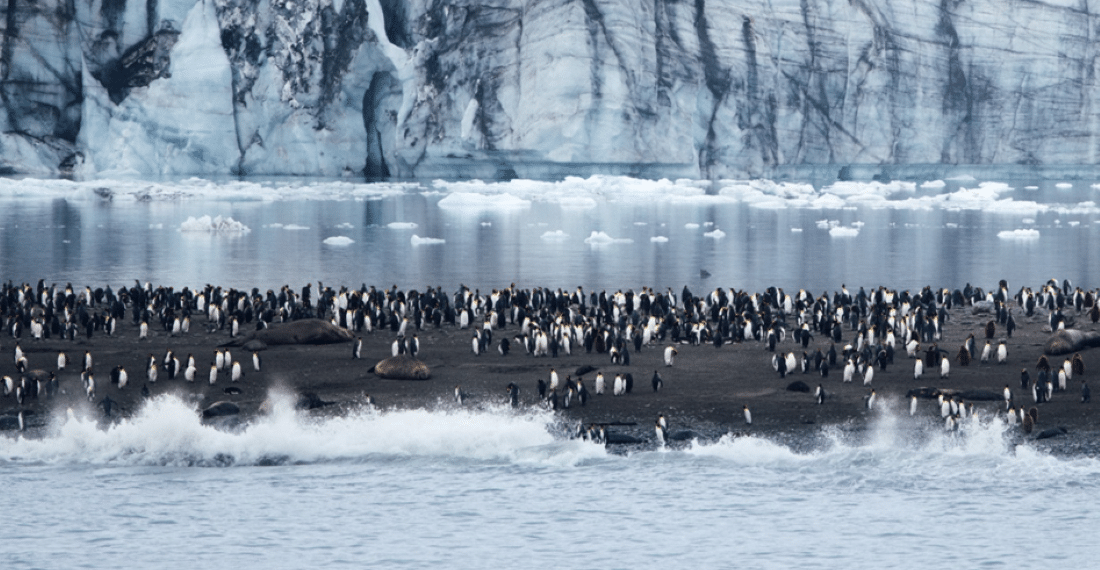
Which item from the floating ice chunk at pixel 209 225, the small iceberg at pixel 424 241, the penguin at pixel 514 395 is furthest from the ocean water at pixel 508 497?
the floating ice chunk at pixel 209 225

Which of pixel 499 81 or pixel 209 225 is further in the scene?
pixel 499 81

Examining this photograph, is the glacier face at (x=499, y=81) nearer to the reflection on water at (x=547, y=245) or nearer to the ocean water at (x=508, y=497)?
the reflection on water at (x=547, y=245)

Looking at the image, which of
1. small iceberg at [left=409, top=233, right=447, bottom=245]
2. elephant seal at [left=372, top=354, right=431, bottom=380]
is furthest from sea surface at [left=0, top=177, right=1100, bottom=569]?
small iceberg at [left=409, top=233, right=447, bottom=245]

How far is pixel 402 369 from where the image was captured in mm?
14867

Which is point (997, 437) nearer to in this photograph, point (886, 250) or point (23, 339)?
point (23, 339)

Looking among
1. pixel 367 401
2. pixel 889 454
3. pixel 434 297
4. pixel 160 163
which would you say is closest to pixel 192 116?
pixel 160 163

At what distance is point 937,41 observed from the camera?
58438 millimetres

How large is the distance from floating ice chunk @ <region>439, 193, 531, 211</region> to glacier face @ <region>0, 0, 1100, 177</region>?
3617 mm

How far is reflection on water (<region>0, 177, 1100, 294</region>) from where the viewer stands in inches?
1066

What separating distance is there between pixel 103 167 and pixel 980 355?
43.9 m

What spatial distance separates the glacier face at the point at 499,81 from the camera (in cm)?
5194

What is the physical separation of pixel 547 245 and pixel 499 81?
19.9 meters

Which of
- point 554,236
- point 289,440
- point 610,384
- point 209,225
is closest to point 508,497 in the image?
point 289,440

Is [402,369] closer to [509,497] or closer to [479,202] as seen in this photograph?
[509,497]
